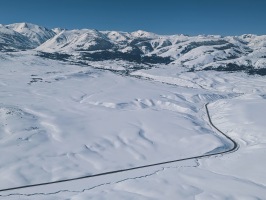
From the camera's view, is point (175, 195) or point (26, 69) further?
point (26, 69)

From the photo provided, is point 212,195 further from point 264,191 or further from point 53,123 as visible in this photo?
point 53,123

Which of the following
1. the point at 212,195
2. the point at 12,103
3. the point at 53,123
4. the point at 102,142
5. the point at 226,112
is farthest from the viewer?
the point at 226,112

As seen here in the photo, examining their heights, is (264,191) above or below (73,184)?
above

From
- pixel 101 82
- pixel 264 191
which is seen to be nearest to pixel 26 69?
pixel 101 82

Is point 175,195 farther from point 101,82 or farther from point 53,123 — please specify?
point 101,82

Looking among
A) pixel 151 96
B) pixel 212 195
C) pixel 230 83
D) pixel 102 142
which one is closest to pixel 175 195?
pixel 212 195

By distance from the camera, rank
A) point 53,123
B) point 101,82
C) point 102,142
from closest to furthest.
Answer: point 102,142
point 53,123
point 101,82
